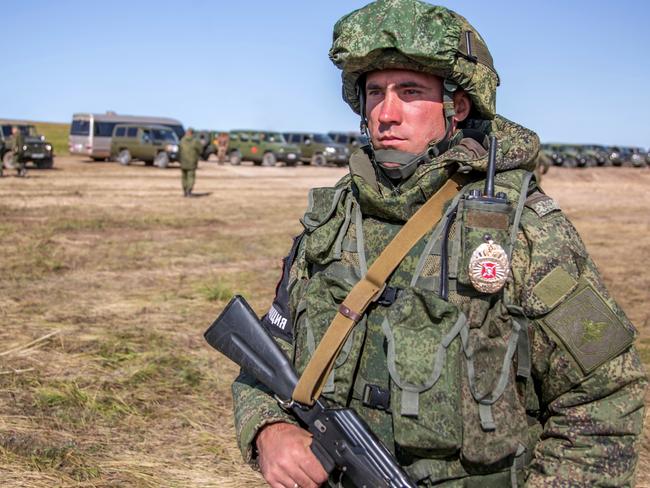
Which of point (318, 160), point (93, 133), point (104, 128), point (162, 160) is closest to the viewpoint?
point (162, 160)

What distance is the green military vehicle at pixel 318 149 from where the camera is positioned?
35156 mm

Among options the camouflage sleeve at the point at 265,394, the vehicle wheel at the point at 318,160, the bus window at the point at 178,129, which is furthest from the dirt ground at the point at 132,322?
the bus window at the point at 178,129

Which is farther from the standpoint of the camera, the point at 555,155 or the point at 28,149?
the point at 555,155

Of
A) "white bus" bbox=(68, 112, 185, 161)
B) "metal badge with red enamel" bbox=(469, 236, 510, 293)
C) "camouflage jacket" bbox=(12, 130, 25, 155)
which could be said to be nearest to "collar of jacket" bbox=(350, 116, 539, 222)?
"metal badge with red enamel" bbox=(469, 236, 510, 293)

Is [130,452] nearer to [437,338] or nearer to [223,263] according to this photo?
[437,338]

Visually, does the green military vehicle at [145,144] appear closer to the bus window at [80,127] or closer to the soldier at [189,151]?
the bus window at [80,127]

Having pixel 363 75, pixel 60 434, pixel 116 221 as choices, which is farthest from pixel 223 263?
pixel 363 75

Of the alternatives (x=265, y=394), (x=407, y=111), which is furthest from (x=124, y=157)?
(x=407, y=111)

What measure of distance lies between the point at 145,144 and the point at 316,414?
99.2 ft

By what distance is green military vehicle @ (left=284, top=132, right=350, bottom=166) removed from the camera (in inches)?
1384

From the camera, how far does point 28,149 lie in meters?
26.5

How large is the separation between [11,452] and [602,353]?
11.8 feet

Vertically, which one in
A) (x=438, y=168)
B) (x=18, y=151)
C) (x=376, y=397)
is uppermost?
(x=438, y=168)

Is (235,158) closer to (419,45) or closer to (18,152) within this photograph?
(18,152)
